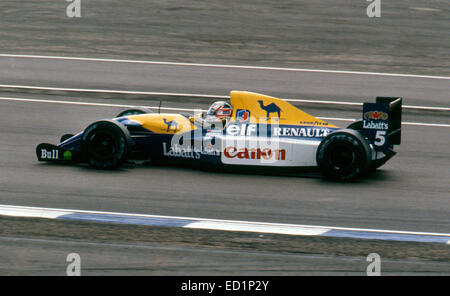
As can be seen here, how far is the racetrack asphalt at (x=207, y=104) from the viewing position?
33.9 feet

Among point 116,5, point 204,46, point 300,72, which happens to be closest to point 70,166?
point 300,72

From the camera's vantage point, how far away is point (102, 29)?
24000 millimetres

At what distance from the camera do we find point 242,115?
11961 mm

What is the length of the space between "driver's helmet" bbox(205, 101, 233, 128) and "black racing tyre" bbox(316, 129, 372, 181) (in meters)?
1.53

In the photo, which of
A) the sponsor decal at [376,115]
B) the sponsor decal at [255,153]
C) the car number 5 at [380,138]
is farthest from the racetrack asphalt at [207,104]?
the sponsor decal at [376,115]

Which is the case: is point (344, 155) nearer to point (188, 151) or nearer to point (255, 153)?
point (255, 153)

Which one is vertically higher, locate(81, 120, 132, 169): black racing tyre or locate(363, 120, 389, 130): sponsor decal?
locate(363, 120, 389, 130): sponsor decal

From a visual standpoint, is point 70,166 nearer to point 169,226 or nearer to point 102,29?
point 169,226

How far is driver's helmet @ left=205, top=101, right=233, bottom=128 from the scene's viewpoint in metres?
12.0

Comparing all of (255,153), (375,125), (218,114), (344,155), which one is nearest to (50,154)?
(218,114)

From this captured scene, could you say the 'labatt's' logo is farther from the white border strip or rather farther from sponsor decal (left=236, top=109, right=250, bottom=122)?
the white border strip

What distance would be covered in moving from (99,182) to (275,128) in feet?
8.87

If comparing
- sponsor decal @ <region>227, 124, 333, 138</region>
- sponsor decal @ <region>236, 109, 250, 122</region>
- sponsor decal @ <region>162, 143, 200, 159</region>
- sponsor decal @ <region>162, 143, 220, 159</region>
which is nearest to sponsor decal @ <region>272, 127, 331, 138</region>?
sponsor decal @ <region>227, 124, 333, 138</region>

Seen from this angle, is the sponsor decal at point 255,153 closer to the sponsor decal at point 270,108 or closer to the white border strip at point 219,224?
the sponsor decal at point 270,108
